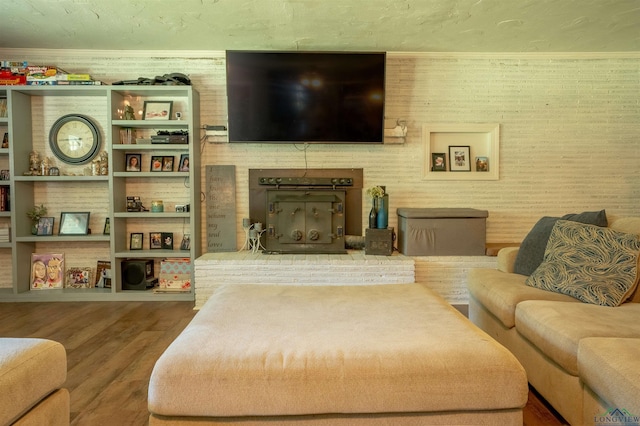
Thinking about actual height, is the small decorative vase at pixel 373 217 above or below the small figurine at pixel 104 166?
below

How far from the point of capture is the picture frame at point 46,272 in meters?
3.90

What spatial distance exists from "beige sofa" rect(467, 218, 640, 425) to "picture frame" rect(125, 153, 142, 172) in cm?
331

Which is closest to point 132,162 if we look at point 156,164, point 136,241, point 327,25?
point 156,164

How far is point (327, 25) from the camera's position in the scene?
3311 mm

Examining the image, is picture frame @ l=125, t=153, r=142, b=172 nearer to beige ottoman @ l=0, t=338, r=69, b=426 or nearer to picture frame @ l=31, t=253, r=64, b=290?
picture frame @ l=31, t=253, r=64, b=290

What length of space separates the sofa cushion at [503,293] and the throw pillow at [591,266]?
8 centimetres

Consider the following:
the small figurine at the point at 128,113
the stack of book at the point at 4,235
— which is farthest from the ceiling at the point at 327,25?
the stack of book at the point at 4,235

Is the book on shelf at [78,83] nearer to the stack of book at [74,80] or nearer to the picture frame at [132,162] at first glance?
the stack of book at [74,80]

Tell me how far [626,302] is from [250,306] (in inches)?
75.7

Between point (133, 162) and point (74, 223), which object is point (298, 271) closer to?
point (133, 162)

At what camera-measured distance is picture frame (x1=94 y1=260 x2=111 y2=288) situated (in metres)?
3.92

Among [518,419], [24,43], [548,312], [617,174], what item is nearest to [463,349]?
[518,419]

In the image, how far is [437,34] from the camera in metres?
3.50

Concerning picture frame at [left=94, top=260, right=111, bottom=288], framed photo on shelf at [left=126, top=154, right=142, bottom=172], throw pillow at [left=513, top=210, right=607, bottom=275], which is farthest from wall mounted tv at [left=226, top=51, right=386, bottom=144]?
picture frame at [left=94, top=260, right=111, bottom=288]
